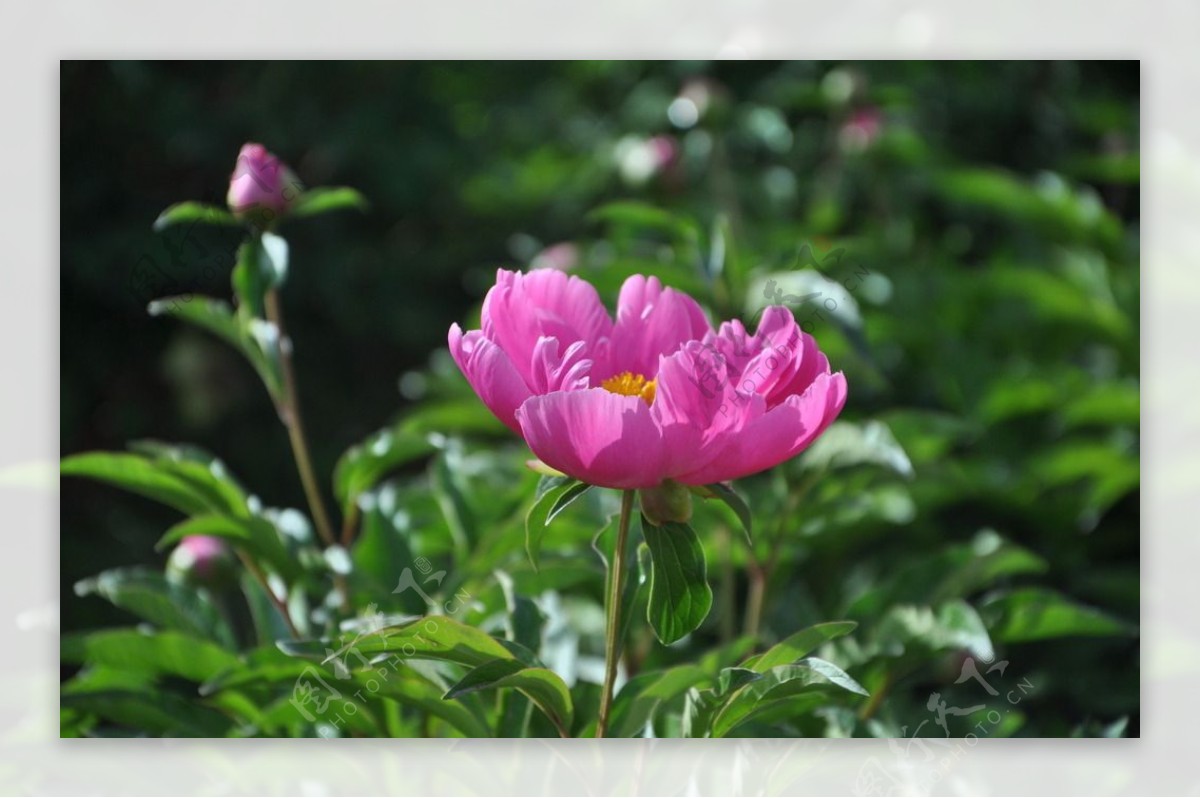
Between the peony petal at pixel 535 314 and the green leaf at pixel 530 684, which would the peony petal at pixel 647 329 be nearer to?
the peony petal at pixel 535 314

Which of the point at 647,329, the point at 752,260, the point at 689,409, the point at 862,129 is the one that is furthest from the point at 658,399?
the point at 862,129

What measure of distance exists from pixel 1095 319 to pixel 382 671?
109 centimetres

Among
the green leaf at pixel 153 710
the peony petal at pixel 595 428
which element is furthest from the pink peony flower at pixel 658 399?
the green leaf at pixel 153 710

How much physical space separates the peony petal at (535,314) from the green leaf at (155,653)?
0.38 m

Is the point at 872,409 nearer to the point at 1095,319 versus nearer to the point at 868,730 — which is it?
the point at 1095,319

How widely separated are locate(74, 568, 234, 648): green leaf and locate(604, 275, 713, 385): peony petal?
0.43 metres

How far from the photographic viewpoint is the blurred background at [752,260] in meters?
1.32

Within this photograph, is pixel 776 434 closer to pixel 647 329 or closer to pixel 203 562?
pixel 647 329

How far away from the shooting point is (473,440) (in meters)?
1.78

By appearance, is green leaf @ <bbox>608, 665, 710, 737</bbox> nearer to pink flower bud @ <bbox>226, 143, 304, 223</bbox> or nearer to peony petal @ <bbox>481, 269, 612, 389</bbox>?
peony petal @ <bbox>481, 269, 612, 389</bbox>

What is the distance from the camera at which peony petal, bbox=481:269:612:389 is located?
746 mm

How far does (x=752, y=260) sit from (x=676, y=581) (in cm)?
72

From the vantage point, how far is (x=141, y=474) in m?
0.98

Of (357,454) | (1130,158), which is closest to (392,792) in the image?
(357,454)
